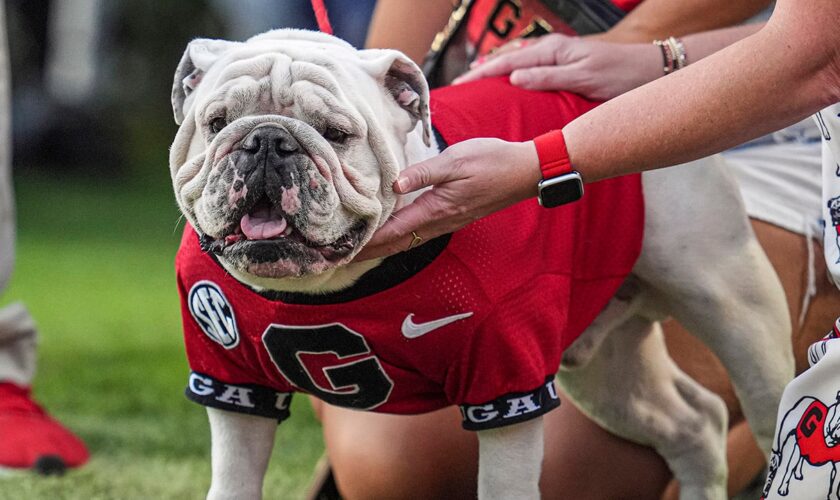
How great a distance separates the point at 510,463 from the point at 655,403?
2.68ft

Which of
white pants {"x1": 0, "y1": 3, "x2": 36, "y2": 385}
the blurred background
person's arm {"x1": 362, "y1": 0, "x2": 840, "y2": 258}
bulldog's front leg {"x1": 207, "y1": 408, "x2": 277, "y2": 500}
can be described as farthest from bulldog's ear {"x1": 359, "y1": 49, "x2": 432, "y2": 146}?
white pants {"x1": 0, "y1": 3, "x2": 36, "y2": 385}

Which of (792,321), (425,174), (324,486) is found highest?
(425,174)

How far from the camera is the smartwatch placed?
1665 mm

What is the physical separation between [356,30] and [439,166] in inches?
199

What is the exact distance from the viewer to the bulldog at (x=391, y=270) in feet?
5.40

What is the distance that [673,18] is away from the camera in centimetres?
237

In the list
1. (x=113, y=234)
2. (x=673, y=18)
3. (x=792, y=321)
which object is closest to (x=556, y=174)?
(x=673, y=18)

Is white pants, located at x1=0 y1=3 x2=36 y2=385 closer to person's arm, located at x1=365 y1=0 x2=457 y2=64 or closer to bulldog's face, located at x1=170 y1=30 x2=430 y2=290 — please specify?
person's arm, located at x1=365 y1=0 x2=457 y2=64

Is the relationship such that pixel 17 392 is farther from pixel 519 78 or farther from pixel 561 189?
pixel 561 189

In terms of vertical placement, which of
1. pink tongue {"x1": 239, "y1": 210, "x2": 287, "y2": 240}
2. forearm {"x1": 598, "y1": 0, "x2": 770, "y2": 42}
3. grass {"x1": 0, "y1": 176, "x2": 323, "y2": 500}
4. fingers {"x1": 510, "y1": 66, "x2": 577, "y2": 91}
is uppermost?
forearm {"x1": 598, "y1": 0, "x2": 770, "y2": 42}

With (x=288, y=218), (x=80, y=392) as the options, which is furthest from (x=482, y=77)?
(x=80, y=392)

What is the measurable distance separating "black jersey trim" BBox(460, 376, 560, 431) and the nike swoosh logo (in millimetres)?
148

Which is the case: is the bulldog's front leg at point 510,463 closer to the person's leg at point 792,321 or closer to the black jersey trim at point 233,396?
the black jersey trim at point 233,396

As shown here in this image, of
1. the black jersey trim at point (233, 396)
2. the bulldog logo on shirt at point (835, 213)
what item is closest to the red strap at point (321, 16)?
the black jersey trim at point (233, 396)
